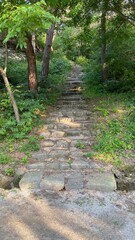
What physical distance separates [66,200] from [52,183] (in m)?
0.38

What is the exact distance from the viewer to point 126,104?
6.06 m

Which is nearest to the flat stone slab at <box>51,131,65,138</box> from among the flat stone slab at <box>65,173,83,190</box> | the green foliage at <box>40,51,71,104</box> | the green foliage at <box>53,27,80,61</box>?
the flat stone slab at <box>65,173,83,190</box>

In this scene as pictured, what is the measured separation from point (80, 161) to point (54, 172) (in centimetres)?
50

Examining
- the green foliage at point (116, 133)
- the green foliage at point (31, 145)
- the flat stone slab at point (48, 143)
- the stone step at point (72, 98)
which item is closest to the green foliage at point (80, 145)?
the green foliage at point (116, 133)

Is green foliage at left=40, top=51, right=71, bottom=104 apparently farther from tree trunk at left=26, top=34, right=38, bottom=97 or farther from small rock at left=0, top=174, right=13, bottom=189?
small rock at left=0, top=174, right=13, bottom=189

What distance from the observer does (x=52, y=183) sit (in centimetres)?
325

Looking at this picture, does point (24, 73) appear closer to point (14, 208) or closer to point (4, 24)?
point (4, 24)

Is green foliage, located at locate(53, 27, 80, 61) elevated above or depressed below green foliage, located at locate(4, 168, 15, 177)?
above

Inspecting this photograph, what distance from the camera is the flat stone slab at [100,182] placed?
319cm

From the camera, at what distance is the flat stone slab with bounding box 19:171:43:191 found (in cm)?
322

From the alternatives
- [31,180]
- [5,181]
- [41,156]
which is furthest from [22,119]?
[31,180]

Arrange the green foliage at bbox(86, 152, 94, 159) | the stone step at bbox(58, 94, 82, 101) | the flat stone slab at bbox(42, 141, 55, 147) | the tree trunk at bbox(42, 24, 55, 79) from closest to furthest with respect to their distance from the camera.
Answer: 1. the green foliage at bbox(86, 152, 94, 159)
2. the flat stone slab at bbox(42, 141, 55, 147)
3. the stone step at bbox(58, 94, 82, 101)
4. the tree trunk at bbox(42, 24, 55, 79)

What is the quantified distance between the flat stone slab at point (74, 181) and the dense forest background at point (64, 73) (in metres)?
0.91

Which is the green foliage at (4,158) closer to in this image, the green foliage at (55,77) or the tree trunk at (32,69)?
the tree trunk at (32,69)
